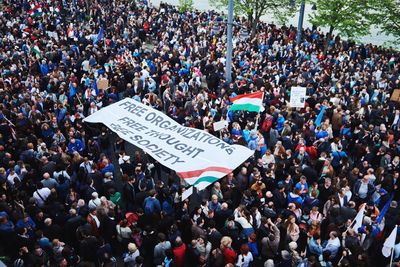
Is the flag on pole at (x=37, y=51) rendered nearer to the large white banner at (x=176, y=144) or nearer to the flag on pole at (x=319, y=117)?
the large white banner at (x=176, y=144)

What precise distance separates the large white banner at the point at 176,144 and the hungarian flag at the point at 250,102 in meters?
2.91

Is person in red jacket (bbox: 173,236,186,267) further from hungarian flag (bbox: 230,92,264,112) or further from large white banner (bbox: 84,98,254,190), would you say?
hungarian flag (bbox: 230,92,264,112)

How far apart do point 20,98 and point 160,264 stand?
9062mm

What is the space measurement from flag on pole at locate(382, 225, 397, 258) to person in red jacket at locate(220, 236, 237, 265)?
299 centimetres

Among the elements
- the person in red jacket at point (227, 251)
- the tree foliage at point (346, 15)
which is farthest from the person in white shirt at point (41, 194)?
the tree foliage at point (346, 15)

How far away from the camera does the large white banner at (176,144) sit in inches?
344

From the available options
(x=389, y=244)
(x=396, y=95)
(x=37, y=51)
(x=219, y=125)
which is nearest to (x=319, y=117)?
(x=219, y=125)

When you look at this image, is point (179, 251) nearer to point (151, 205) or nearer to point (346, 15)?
point (151, 205)

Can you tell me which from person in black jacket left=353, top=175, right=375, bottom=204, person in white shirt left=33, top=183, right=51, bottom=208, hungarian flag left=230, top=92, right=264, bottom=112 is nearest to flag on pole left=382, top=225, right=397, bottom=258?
person in black jacket left=353, top=175, right=375, bottom=204

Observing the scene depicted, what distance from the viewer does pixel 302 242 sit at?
8.48 metres

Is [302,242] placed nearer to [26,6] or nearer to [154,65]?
[154,65]

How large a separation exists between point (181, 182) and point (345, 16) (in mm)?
19017

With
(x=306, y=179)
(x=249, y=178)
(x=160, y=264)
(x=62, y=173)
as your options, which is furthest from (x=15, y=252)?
(x=306, y=179)

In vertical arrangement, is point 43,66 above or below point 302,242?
above
